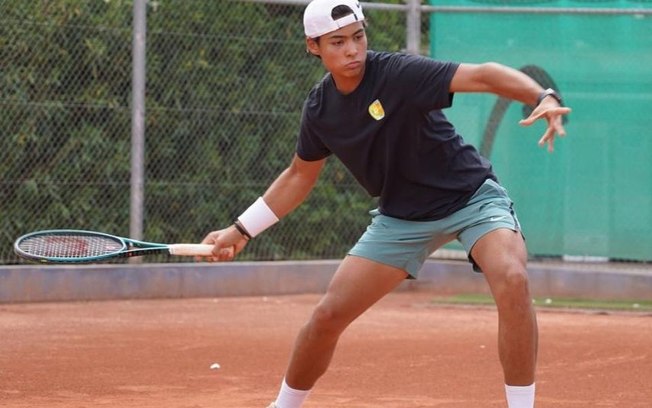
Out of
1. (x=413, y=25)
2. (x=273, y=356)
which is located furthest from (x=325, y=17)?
(x=413, y=25)

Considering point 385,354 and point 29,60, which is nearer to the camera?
point 385,354

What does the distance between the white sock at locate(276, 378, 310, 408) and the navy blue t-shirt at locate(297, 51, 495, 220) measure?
0.89 metres

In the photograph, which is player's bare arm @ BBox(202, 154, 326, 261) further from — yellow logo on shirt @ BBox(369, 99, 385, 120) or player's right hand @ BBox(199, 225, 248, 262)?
yellow logo on shirt @ BBox(369, 99, 385, 120)

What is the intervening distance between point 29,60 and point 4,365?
3.57 meters

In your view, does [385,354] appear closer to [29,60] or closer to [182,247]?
[182,247]

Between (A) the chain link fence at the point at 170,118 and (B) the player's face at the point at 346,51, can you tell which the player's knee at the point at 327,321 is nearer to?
(B) the player's face at the point at 346,51

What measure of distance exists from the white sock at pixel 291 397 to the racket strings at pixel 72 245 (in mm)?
1076

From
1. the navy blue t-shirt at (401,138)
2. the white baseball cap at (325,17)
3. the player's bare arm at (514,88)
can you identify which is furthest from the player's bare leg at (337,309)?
the white baseball cap at (325,17)

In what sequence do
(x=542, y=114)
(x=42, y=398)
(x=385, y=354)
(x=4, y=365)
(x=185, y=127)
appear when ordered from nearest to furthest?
(x=542, y=114), (x=42, y=398), (x=4, y=365), (x=385, y=354), (x=185, y=127)

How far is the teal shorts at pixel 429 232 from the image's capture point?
18.7 ft

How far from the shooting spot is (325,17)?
575 centimetres

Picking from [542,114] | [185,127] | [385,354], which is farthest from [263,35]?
[542,114]

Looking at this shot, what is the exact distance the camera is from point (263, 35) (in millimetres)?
12164


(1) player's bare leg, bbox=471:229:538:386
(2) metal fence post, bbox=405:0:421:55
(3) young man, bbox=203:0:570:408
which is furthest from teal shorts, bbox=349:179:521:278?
(2) metal fence post, bbox=405:0:421:55
